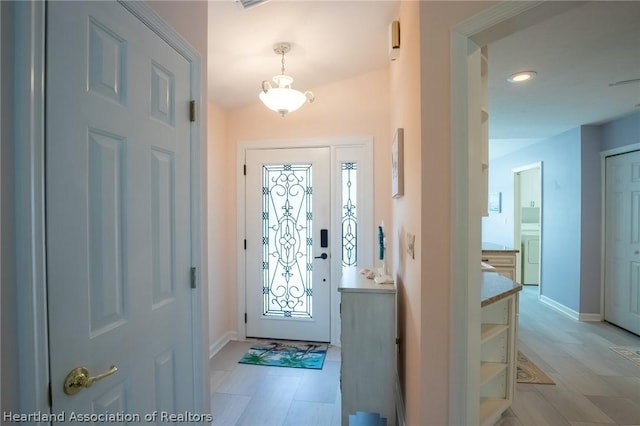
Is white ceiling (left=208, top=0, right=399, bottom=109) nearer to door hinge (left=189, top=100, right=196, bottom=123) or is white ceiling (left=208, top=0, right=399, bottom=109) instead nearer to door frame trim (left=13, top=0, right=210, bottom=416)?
door hinge (left=189, top=100, right=196, bottom=123)

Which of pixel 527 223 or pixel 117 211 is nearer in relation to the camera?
pixel 117 211

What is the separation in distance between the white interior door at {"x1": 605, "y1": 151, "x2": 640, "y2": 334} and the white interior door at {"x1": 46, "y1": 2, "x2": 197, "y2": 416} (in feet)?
15.5

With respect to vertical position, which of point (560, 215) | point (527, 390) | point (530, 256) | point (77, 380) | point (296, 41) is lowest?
point (527, 390)

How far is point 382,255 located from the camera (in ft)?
7.72

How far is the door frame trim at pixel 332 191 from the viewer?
318 cm

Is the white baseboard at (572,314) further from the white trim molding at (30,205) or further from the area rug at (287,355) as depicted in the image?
the white trim molding at (30,205)

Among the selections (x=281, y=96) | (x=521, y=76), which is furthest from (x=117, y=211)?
(x=521, y=76)

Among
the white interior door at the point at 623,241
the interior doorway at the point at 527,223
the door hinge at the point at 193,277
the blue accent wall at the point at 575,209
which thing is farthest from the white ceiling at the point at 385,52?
the interior doorway at the point at 527,223

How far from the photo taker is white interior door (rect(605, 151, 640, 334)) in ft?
11.7

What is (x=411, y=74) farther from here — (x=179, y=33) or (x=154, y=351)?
(x=154, y=351)

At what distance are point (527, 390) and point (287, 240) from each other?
246 centimetres

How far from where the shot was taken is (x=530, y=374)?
2.71 metres

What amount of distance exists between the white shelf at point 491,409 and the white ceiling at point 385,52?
2221 millimetres

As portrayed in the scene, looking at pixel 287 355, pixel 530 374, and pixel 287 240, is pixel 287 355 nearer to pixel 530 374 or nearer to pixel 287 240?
pixel 287 240
